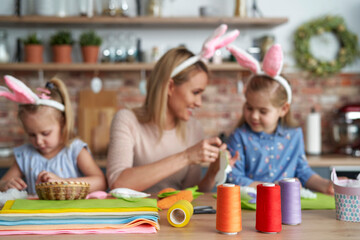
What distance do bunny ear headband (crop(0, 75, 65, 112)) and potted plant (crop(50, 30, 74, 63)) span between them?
59.1 inches

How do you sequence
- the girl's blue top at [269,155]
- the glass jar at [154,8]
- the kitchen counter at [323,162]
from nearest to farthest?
the girl's blue top at [269,155]
the kitchen counter at [323,162]
the glass jar at [154,8]

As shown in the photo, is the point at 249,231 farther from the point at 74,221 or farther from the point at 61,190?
the point at 61,190

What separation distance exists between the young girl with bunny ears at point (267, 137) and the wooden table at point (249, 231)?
29.4 inches

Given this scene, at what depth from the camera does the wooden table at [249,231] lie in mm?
1061

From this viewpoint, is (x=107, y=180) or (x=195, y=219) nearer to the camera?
(x=195, y=219)

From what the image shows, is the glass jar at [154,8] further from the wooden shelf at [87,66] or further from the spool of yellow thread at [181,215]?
the spool of yellow thread at [181,215]

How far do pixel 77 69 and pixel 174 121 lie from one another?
5.29 ft

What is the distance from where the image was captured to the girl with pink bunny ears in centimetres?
192

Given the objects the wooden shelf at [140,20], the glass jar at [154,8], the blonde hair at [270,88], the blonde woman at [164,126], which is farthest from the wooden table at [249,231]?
the glass jar at [154,8]

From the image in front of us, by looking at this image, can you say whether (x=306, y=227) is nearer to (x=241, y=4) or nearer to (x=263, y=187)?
(x=263, y=187)

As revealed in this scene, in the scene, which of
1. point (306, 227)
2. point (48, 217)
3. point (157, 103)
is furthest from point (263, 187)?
point (157, 103)

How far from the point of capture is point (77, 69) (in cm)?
348

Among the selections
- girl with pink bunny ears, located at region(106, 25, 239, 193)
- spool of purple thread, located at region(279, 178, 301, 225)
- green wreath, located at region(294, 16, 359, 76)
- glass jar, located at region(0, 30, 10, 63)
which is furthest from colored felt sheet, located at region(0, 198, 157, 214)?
green wreath, located at region(294, 16, 359, 76)

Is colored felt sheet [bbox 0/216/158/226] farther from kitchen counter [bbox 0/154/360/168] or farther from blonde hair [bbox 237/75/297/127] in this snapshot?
kitchen counter [bbox 0/154/360/168]
